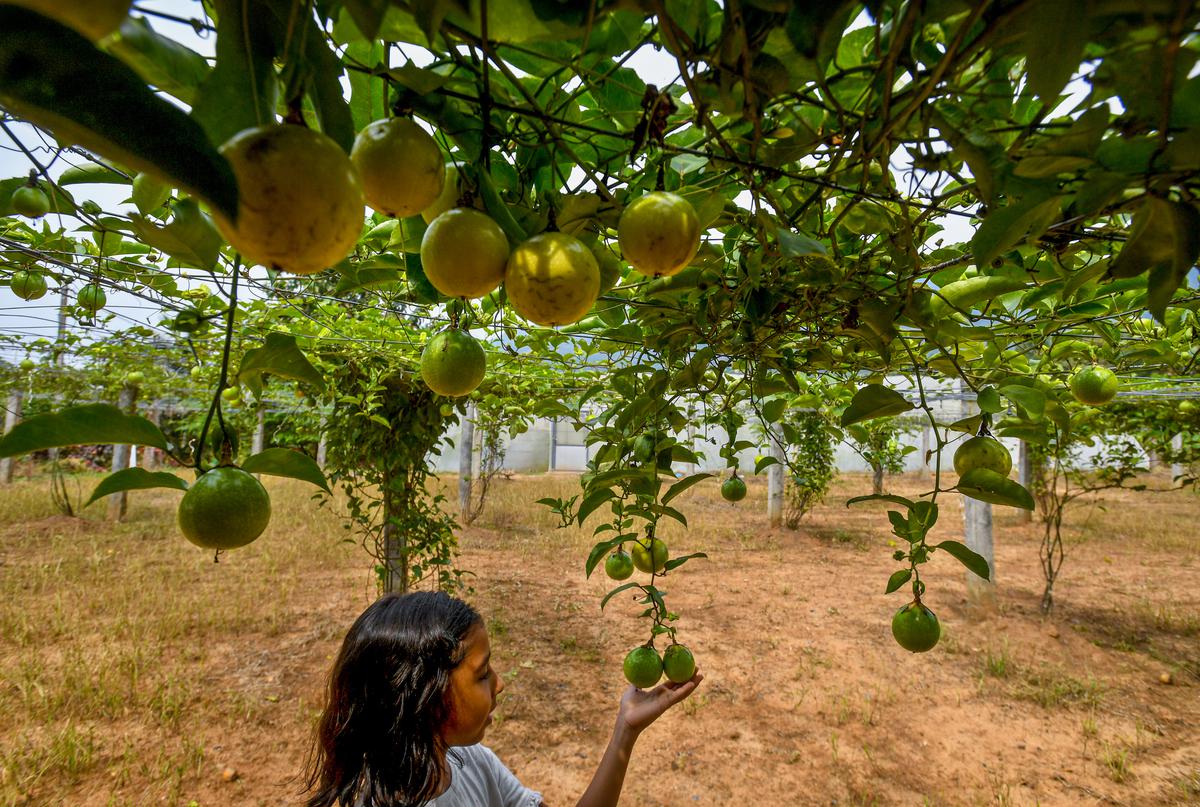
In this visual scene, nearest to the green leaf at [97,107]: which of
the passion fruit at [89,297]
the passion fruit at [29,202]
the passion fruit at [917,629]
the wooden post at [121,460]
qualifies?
the passion fruit at [29,202]

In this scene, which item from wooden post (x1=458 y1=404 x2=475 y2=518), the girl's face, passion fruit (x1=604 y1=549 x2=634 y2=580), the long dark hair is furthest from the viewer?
wooden post (x1=458 y1=404 x2=475 y2=518)

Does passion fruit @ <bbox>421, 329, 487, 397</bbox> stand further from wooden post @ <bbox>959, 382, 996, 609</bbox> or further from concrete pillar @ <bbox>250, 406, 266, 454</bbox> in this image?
concrete pillar @ <bbox>250, 406, 266, 454</bbox>

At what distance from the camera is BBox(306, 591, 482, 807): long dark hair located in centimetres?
132

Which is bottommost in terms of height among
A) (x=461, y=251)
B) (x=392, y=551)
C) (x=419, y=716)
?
(x=392, y=551)

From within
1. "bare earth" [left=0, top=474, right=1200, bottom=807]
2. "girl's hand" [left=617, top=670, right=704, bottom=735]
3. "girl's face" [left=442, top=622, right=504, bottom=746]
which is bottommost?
"bare earth" [left=0, top=474, right=1200, bottom=807]

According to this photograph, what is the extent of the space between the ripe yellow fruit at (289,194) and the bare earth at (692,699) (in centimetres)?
298

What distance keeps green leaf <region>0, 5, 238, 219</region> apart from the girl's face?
1.38 m

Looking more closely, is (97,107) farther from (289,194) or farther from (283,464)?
(283,464)

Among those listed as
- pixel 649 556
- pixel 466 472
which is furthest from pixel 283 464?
pixel 466 472

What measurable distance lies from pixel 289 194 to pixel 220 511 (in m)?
0.39

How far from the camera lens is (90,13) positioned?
27 centimetres

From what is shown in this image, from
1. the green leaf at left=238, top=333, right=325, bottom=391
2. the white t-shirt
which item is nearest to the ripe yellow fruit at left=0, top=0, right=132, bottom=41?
the green leaf at left=238, top=333, right=325, bottom=391

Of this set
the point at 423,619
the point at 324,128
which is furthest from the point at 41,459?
the point at 324,128

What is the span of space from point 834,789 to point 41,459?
18.5m
